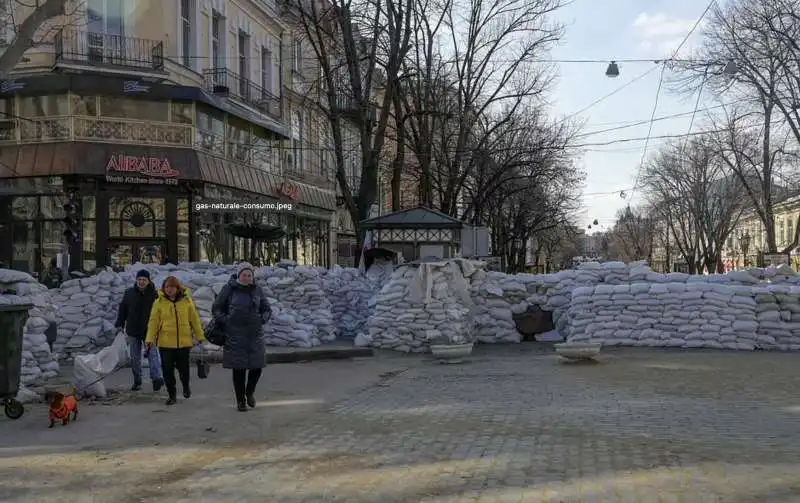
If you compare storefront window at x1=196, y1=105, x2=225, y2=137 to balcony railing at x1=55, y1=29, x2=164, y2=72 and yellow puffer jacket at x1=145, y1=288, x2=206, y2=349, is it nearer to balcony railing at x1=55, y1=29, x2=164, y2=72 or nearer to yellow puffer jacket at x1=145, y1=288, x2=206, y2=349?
balcony railing at x1=55, y1=29, x2=164, y2=72

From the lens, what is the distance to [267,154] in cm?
3127

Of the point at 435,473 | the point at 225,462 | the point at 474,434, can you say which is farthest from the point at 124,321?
the point at 435,473

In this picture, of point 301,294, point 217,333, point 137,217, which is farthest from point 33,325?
point 137,217

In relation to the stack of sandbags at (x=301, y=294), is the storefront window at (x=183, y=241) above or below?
above

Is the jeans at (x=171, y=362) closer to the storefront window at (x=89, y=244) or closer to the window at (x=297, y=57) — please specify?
the storefront window at (x=89, y=244)

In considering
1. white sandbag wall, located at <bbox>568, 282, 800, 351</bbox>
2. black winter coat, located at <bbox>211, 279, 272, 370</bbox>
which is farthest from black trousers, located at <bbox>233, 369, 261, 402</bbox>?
white sandbag wall, located at <bbox>568, 282, 800, 351</bbox>

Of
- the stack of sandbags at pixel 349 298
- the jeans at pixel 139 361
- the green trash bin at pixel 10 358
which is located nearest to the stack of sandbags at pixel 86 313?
the jeans at pixel 139 361

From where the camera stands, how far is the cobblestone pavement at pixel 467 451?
17.3 feet

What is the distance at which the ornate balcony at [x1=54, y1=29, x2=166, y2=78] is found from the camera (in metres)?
23.3

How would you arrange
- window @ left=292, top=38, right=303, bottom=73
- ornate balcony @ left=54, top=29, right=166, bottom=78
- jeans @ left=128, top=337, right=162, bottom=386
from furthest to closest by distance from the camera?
window @ left=292, top=38, right=303, bottom=73, ornate balcony @ left=54, top=29, right=166, bottom=78, jeans @ left=128, top=337, right=162, bottom=386

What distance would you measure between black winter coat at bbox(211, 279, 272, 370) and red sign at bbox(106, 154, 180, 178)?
1646cm

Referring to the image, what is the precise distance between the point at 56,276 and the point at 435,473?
17454mm

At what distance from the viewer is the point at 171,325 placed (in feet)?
29.3

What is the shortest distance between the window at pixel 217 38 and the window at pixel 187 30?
1.54 metres
